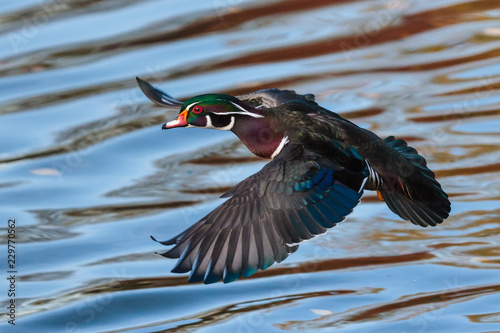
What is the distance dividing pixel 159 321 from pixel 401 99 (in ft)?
11.2

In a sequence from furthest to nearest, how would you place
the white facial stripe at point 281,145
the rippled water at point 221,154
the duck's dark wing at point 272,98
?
the rippled water at point 221,154 → the duck's dark wing at point 272,98 → the white facial stripe at point 281,145

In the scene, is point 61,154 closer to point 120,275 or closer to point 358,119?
point 120,275

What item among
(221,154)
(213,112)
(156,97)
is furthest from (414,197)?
(221,154)

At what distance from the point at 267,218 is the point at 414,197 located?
0.98 meters

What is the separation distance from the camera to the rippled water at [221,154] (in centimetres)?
610

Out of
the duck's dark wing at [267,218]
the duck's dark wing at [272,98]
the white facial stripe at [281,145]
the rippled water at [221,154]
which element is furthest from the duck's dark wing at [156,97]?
the rippled water at [221,154]

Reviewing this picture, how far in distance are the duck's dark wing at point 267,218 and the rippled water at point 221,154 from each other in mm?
1062

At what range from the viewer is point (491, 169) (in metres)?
7.36

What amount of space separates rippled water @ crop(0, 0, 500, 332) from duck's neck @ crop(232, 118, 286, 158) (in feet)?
3.55

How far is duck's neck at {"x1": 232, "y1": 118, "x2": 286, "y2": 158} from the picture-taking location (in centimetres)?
536

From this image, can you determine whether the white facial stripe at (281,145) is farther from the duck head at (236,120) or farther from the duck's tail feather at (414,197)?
the duck's tail feather at (414,197)

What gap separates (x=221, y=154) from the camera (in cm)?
788

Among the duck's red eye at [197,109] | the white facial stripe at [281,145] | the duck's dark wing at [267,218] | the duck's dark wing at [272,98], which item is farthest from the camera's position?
the duck's dark wing at [272,98]

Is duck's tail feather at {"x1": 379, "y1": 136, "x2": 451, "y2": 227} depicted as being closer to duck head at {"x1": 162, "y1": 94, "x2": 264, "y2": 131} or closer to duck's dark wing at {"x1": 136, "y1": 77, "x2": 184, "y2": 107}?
duck head at {"x1": 162, "y1": 94, "x2": 264, "y2": 131}
